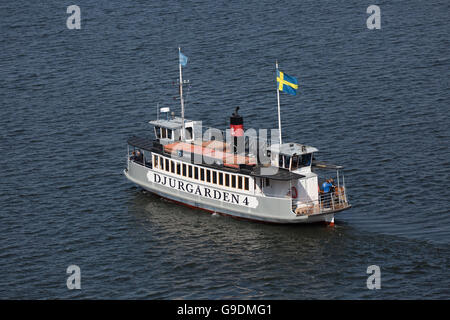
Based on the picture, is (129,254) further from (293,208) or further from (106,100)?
(106,100)

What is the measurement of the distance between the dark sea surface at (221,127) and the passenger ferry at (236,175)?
1559 mm

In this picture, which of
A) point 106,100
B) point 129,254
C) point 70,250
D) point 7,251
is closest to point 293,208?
point 129,254

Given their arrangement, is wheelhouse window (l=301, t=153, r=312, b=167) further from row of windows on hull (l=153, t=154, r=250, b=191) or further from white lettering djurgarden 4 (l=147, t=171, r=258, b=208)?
white lettering djurgarden 4 (l=147, t=171, r=258, b=208)

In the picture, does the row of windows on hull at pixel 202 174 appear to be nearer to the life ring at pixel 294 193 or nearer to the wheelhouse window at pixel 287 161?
the wheelhouse window at pixel 287 161

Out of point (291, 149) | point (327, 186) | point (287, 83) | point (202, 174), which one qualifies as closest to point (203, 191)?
point (202, 174)

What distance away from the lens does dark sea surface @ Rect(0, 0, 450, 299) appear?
6625cm

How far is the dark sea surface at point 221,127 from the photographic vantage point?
66.2 metres

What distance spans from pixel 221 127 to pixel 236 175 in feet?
68.8

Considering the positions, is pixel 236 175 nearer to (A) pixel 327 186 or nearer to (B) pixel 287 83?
(A) pixel 327 186

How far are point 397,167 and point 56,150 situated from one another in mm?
34763

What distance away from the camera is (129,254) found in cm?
7006

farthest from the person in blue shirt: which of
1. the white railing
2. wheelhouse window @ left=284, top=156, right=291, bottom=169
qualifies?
wheelhouse window @ left=284, top=156, right=291, bottom=169

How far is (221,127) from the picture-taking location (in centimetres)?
9444
